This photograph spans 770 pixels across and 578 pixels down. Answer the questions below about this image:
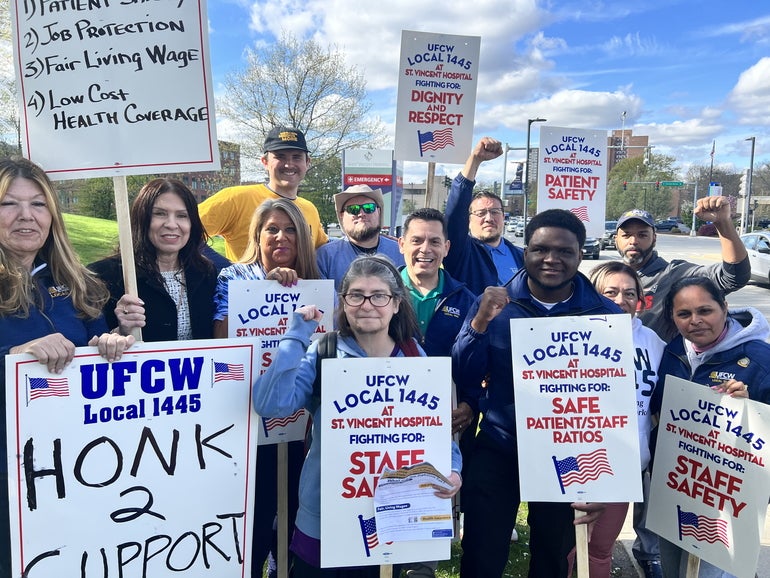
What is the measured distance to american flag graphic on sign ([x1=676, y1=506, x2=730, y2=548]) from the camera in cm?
252

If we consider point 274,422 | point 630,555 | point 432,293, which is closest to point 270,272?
point 274,422

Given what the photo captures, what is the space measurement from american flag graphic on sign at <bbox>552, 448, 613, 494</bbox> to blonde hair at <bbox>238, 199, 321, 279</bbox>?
5.40 ft

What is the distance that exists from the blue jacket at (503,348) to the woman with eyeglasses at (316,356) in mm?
346

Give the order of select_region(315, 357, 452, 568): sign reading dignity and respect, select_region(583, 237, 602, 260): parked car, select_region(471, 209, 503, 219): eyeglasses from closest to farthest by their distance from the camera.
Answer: select_region(315, 357, 452, 568): sign reading dignity and respect → select_region(471, 209, 503, 219): eyeglasses → select_region(583, 237, 602, 260): parked car

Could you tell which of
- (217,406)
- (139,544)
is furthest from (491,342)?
(139,544)

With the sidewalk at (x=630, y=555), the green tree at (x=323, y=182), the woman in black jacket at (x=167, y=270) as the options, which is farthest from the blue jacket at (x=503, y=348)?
the green tree at (x=323, y=182)

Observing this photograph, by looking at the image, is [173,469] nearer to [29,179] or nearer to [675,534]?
[29,179]

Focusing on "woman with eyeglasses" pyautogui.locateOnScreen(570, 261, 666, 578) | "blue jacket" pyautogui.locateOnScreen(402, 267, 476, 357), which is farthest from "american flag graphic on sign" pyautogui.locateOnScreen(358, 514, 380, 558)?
"woman with eyeglasses" pyautogui.locateOnScreen(570, 261, 666, 578)

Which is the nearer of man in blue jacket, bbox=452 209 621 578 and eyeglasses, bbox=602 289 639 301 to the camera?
man in blue jacket, bbox=452 209 621 578

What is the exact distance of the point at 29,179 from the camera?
2.32 metres

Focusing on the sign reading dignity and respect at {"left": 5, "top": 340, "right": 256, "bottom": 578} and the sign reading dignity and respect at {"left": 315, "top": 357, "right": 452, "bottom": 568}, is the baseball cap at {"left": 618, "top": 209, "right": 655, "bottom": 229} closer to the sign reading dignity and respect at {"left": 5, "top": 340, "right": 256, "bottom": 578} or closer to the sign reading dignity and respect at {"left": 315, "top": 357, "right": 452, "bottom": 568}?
the sign reading dignity and respect at {"left": 315, "top": 357, "right": 452, "bottom": 568}

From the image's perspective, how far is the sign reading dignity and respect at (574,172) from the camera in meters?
4.19

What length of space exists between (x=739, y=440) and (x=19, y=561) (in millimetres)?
3088

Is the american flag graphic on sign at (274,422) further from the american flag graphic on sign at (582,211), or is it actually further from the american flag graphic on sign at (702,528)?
the american flag graphic on sign at (582,211)
